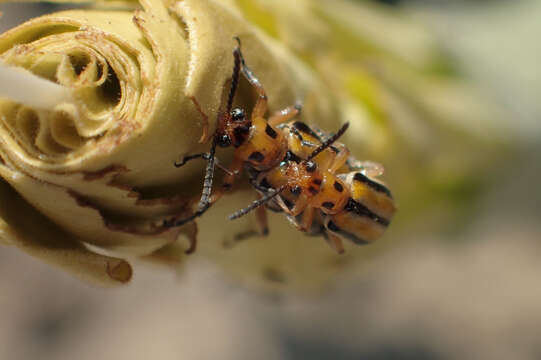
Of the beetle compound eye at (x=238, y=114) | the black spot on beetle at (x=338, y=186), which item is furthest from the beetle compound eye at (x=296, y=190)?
the beetle compound eye at (x=238, y=114)

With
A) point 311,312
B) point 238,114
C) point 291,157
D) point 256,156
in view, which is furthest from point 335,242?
point 311,312

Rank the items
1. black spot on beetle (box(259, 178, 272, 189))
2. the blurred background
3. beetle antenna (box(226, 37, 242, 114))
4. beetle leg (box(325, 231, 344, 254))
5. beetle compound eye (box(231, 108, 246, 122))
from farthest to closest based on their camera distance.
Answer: the blurred background < beetle leg (box(325, 231, 344, 254)) < black spot on beetle (box(259, 178, 272, 189)) < beetle compound eye (box(231, 108, 246, 122)) < beetle antenna (box(226, 37, 242, 114))

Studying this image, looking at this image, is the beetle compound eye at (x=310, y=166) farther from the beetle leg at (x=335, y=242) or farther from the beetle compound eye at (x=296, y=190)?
the beetle leg at (x=335, y=242)

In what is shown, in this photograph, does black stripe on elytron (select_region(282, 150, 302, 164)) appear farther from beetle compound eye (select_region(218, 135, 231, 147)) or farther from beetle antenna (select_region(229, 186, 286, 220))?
beetle compound eye (select_region(218, 135, 231, 147))

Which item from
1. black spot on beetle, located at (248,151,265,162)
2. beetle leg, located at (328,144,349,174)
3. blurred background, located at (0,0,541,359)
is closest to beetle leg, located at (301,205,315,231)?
beetle leg, located at (328,144,349,174)

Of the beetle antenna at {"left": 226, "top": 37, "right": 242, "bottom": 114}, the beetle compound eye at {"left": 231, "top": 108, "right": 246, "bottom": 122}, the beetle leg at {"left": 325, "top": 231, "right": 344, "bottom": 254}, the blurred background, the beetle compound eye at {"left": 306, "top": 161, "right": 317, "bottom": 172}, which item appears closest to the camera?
the beetle antenna at {"left": 226, "top": 37, "right": 242, "bottom": 114}

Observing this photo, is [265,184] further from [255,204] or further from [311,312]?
[311,312]

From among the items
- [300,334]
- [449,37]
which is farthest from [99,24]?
[300,334]
